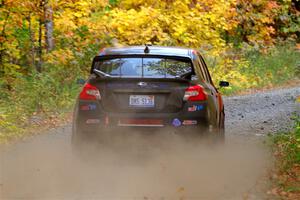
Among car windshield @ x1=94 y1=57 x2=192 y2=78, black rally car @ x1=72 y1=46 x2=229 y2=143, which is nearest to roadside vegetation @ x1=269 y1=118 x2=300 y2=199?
black rally car @ x1=72 y1=46 x2=229 y2=143

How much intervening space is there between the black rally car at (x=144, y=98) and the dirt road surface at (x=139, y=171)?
0.77ft

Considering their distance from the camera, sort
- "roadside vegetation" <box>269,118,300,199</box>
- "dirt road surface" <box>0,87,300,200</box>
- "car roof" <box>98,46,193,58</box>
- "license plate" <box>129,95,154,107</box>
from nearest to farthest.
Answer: "dirt road surface" <box>0,87,300,200</box> → "roadside vegetation" <box>269,118,300,199</box> → "license plate" <box>129,95,154,107</box> → "car roof" <box>98,46,193,58</box>

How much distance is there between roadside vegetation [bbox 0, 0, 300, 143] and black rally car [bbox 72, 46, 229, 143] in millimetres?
3501

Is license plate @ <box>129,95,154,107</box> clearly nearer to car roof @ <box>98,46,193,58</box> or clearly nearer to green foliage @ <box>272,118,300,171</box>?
car roof @ <box>98,46,193,58</box>

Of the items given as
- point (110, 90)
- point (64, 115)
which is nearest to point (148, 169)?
point (110, 90)

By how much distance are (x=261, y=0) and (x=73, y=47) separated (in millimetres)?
10926

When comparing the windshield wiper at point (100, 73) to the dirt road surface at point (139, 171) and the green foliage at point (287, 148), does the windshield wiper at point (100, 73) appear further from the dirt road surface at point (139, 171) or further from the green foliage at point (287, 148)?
the green foliage at point (287, 148)

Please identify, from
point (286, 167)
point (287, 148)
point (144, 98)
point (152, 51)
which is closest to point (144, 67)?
point (152, 51)

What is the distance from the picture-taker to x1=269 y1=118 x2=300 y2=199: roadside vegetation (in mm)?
7066

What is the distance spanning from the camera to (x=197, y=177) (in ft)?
25.0

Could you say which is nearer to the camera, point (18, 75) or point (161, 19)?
point (18, 75)

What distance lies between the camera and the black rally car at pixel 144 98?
7.60 metres

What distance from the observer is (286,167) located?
8109mm

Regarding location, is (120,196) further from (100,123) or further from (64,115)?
(64,115)
